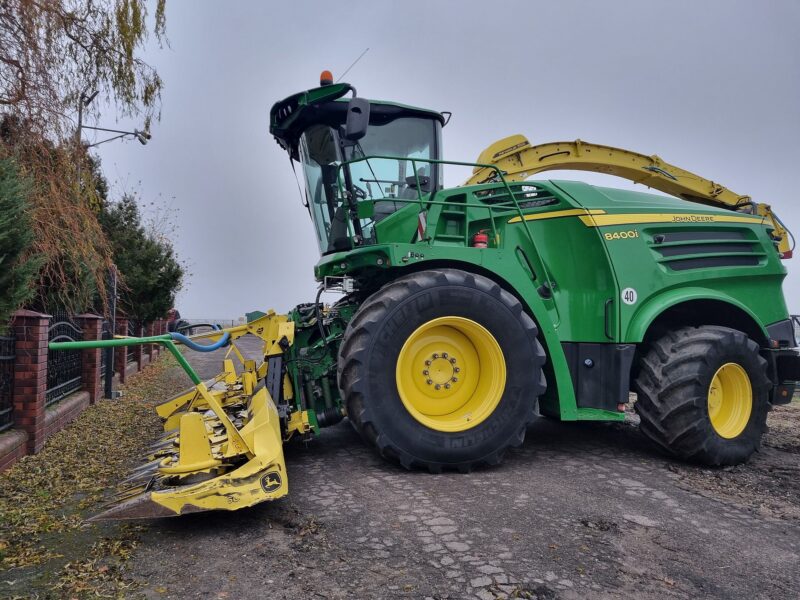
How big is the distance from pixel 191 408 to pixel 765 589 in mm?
4334

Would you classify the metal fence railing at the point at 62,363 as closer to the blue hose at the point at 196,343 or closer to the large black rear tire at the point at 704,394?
the blue hose at the point at 196,343

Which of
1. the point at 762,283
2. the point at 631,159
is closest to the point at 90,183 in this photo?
the point at 631,159

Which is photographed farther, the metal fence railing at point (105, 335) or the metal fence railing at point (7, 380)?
the metal fence railing at point (105, 335)

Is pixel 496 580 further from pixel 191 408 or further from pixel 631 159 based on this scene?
pixel 631 159

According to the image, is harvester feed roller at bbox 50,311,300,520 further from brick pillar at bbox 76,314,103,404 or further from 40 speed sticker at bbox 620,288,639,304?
brick pillar at bbox 76,314,103,404

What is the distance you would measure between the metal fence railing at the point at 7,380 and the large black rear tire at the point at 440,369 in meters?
3.12

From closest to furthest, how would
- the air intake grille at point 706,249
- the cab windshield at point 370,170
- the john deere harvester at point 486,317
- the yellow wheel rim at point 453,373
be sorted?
the john deere harvester at point 486,317
the yellow wheel rim at point 453,373
the cab windshield at point 370,170
the air intake grille at point 706,249

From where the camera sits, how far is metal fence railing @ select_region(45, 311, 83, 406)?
21.4ft

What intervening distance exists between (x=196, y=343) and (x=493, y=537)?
2.50m

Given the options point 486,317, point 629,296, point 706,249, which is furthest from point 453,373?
point 706,249

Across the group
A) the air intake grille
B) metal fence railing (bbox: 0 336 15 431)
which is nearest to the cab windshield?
the air intake grille

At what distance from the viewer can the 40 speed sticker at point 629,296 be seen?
499cm

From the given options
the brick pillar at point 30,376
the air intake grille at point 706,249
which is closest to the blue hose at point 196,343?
the brick pillar at point 30,376

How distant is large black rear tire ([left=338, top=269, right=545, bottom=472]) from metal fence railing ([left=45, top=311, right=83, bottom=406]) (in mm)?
3931
